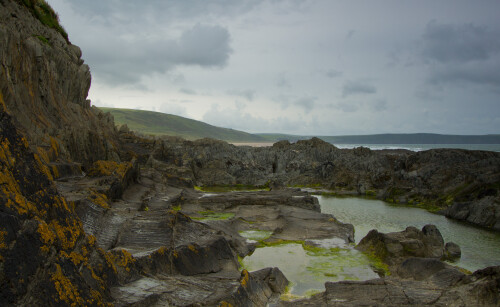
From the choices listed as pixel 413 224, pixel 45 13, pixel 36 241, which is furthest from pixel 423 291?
pixel 45 13

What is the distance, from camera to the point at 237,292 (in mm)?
8984

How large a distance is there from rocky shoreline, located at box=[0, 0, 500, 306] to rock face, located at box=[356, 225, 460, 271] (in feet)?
0.20

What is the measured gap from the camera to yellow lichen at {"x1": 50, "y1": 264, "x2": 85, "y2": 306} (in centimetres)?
530

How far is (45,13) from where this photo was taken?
36.0 metres

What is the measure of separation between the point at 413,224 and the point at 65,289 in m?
29.0

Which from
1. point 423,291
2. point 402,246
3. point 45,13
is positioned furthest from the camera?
point 45,13

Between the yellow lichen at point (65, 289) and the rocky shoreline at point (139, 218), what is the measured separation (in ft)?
0.06

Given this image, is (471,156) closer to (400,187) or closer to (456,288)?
(400,187)

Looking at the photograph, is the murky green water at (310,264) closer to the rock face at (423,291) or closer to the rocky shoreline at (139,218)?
the rocky shoreline at (139,218)

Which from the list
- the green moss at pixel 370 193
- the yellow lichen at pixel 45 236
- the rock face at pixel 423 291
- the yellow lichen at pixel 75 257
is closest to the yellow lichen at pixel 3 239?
the yellow lichen at pixel 45 236

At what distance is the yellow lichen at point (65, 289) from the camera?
530 cm

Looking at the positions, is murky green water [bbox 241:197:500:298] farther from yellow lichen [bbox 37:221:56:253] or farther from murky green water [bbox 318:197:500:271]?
yellow lichen [bbox 37:221:56:253]

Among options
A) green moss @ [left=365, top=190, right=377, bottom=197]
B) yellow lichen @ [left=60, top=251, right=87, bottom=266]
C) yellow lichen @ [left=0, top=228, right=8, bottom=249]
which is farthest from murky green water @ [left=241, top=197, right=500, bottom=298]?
green moss @ [left=365, top=190, right=377, bottom=197]

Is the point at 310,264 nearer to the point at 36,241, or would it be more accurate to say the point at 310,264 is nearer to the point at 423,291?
the point at 423,291
